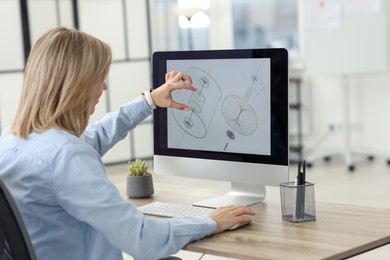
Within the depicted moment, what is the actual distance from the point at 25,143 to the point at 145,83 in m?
5.13

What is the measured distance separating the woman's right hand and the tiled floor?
208cm

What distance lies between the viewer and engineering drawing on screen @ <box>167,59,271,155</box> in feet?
7.20

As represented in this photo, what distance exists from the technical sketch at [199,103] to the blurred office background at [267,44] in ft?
11.5

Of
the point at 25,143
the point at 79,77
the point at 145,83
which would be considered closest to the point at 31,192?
the point at 25,143

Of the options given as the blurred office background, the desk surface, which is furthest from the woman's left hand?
the blurred office background

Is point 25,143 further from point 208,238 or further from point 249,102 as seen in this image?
point 249,102

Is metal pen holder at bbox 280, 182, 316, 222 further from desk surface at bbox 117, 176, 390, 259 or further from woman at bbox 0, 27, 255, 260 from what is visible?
woman at bbox 0, 27, 255, 260

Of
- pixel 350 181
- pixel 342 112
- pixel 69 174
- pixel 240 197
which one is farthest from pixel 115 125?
pixel 342 112

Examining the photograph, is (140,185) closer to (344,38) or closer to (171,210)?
(171,210)

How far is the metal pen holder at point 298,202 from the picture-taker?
1992mm

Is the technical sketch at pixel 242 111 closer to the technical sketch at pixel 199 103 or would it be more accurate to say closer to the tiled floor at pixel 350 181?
the technical sketch at pixel 199 103

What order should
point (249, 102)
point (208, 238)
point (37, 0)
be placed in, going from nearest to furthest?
point (208, 238)
point (249, 102)
point (37, 0)

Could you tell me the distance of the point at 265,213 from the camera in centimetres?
212

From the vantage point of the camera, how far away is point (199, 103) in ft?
7.68
